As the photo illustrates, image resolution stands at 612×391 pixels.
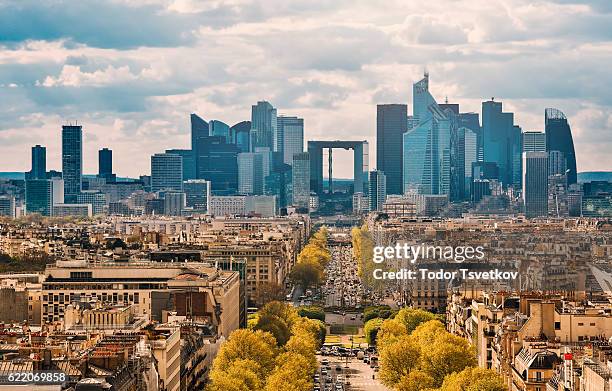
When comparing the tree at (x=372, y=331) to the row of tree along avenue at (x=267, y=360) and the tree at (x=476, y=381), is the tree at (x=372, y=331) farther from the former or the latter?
the tree at (x=476, y=381)

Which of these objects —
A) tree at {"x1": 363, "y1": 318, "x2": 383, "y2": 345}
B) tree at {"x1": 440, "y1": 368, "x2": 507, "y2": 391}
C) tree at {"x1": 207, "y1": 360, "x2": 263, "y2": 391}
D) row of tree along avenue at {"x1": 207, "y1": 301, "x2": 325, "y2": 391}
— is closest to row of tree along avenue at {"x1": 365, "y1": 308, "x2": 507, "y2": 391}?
tree at {"x1": 440, "y1": 368, "x2": 507, "y2": 391}

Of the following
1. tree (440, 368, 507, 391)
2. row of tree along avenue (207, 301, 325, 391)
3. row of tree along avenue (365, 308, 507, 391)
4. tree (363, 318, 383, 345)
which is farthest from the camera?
tree (363, 318, 383, 345)

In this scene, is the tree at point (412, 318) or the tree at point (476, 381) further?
the tree at point (412, 318)

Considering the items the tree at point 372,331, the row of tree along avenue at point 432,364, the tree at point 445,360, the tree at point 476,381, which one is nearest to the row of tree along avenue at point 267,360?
the row of tree along avenue at point 432,364

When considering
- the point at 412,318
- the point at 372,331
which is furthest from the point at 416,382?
the point at 372,331

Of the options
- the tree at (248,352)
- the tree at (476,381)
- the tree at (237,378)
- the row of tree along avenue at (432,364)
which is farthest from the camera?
the tree at (248,352)

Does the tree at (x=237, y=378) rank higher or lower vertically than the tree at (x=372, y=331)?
higher

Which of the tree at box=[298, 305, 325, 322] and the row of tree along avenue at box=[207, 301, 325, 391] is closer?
the row of tree along avenue at box=[207, 301, 325, 391]

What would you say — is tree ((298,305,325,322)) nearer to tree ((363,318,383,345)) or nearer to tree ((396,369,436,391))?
tree ((363,318,383,345))
